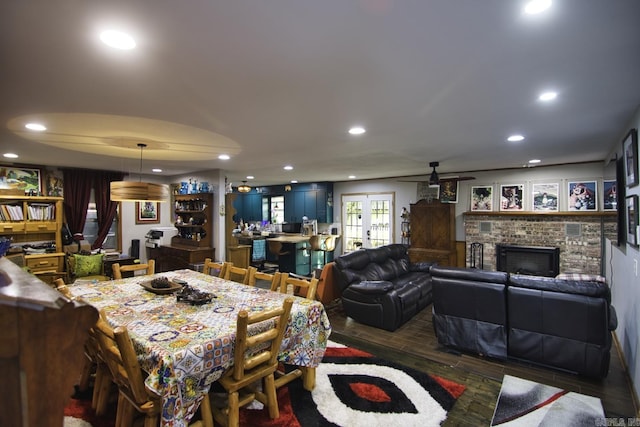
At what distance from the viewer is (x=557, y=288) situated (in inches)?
117

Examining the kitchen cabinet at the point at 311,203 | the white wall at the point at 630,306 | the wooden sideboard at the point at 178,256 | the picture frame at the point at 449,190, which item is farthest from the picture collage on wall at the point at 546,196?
the wooden sideboard at the point at 178,256

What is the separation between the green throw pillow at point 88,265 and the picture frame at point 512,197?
764 cm

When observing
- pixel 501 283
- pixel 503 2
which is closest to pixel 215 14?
pixel 503 2

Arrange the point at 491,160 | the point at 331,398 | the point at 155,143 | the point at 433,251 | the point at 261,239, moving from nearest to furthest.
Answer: the point at 331,398, the point at 155,143, the point at 491,160, the point at 433,251, the point at 261,239

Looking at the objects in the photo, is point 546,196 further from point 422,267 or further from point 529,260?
point 422,267

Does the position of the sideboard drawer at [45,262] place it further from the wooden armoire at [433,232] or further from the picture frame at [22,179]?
the wooden armoire at [433,232]

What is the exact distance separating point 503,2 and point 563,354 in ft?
10.3

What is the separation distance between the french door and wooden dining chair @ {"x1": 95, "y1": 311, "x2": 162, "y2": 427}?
715 centimetres

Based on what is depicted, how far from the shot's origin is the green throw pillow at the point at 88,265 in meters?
5.11

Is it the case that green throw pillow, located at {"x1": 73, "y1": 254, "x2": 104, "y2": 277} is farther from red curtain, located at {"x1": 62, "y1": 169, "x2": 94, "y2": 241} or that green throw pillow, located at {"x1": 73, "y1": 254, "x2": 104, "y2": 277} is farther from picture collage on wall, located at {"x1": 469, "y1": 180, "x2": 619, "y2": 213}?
picture collage on wall, located at {"x1": 469, "y1": 180, "x2": 619, "y2": 213}

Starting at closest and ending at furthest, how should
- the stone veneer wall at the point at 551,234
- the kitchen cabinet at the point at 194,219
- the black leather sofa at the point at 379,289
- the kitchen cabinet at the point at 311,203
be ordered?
1. the black leather sofa at the point at 379,289
2. the stone veneer wall at the point at 551,234
3. the kitchen cabinet at the point at 194,219
4. the kitchen cabinet at the point at 311,203

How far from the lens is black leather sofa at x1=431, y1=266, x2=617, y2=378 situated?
9.30ft

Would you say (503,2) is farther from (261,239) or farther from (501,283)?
(261,239)

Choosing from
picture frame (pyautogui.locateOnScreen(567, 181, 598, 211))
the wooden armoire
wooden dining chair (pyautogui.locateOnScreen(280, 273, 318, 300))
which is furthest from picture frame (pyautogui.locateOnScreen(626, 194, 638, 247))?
the wooden armoire
